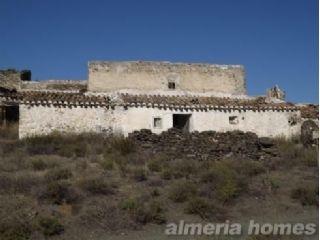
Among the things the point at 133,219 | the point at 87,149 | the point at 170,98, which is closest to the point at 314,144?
the point at 170,98

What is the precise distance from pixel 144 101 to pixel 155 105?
55cm

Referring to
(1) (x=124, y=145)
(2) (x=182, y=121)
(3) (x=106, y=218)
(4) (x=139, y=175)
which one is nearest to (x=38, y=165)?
(4) (x=139, y=175)

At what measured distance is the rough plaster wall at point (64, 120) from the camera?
23.8 meters

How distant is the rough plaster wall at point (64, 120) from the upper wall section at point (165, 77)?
372cm

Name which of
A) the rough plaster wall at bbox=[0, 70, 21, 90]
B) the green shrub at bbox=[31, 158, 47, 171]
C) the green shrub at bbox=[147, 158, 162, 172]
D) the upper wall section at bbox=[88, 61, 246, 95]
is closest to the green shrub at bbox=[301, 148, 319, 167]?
the green shrub at bbox=[147, 158, 162, 172]

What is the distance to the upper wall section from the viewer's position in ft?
91.5

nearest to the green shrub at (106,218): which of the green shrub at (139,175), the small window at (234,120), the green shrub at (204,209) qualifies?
the green shrub at (204,209)

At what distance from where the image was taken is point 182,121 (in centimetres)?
2614

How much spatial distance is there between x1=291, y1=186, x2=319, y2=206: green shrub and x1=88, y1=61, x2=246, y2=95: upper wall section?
12.1m

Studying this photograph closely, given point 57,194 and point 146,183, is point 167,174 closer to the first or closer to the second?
point 146,183

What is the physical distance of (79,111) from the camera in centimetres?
2427

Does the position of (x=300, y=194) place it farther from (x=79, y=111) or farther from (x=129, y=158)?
(x=79, y=111)

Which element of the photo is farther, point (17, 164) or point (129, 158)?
point (129, 158)

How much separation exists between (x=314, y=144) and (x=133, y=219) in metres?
13.8
